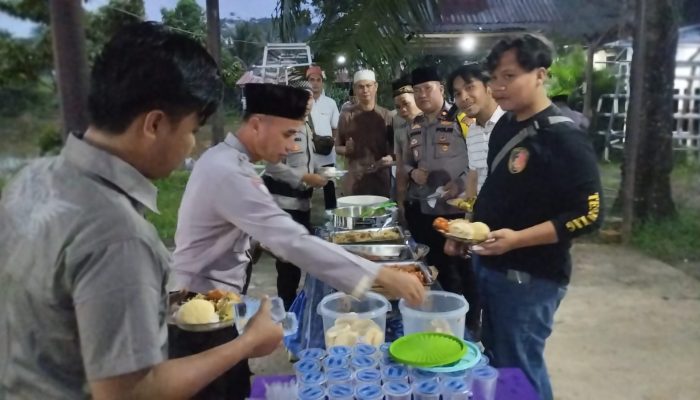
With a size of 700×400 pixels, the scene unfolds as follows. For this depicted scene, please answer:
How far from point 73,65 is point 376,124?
2.24 meters

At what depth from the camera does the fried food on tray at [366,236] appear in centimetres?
284

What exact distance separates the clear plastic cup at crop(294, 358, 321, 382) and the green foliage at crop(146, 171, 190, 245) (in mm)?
3770

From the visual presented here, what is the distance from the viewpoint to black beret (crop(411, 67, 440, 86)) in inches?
140

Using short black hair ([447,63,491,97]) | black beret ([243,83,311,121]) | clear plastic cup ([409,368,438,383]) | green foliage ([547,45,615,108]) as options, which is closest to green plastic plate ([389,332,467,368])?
clear plastic cup ([409,368,438,383])

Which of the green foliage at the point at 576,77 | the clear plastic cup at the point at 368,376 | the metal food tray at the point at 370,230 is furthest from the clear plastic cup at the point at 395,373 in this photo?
the green foliage at the point at 576,77

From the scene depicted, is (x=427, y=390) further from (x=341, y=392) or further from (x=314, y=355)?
(x=314, y=355)

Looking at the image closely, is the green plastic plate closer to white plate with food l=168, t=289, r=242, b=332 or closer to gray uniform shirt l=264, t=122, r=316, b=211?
white plate with food l=168, t=289, r=242, b=332

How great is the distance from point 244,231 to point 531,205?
40.2 inches

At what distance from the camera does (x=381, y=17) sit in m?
3.50

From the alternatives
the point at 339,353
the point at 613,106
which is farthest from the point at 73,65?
the point at 613,106

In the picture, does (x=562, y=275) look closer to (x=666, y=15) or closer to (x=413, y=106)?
(x=413, y=106)

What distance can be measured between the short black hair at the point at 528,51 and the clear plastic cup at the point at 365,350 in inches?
46.1

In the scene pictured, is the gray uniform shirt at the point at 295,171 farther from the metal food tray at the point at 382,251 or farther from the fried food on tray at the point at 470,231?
the fried food on tray at the point at 470,231

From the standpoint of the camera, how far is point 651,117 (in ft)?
18.3
